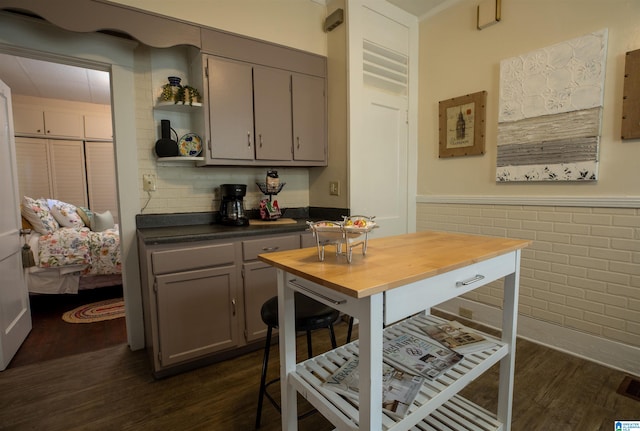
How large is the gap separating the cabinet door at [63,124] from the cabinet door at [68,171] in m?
0.13

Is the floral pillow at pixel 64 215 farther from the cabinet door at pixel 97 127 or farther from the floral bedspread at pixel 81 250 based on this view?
the cabinet door at pixel 97 127

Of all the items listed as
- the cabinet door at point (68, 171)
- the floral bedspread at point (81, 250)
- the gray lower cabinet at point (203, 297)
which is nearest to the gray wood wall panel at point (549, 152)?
the gray lower cabinet at point (203, 297)

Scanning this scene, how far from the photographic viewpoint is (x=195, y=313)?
6.72 feet

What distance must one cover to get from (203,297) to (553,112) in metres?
2.68

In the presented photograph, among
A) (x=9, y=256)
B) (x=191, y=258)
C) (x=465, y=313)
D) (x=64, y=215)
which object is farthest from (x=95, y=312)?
(x=465, y=313)

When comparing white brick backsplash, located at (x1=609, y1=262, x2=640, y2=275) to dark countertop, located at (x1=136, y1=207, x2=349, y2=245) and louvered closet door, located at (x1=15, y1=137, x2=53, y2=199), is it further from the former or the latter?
louvered closet door, located at (x1=15, y1=137, x2=53, y2=199)

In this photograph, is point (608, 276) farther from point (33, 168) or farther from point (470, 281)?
point (33, 168)

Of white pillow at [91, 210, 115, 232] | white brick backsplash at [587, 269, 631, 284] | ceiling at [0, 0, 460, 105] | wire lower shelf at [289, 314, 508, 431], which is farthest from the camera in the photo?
white pillow at [91, 210, 115, 232]

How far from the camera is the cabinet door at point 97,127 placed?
5.25 m

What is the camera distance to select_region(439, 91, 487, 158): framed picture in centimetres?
264

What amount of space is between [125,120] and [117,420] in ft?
6.05

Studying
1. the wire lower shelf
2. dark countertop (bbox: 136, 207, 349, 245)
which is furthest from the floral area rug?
the wire lower shelf

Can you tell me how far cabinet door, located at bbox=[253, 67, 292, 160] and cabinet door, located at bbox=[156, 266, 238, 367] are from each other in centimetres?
100

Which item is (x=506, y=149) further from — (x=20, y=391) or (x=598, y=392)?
(x=20, y=391)
